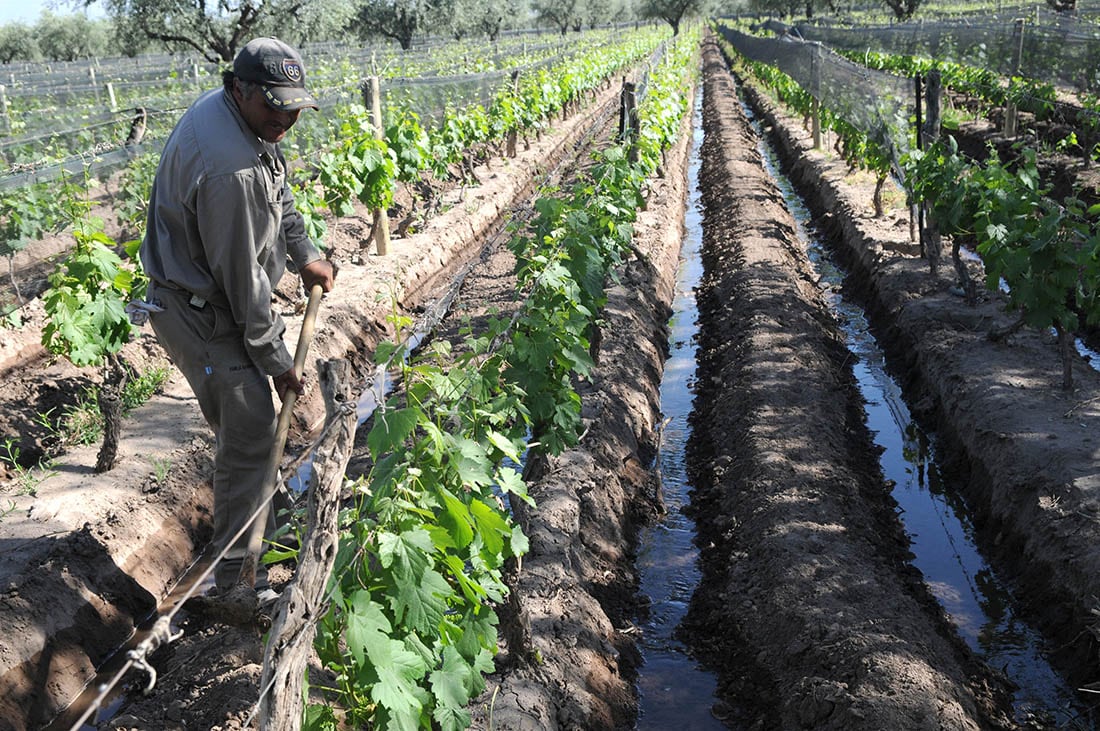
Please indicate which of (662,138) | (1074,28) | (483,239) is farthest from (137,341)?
(1074,28)

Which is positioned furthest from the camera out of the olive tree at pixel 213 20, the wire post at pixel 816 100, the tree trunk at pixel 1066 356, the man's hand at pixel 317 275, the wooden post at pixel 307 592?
the olive tree at pixel 213 20

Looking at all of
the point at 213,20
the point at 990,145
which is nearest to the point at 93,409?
the point at 990,145

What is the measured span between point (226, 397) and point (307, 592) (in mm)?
1814

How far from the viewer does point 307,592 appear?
2.32 metres

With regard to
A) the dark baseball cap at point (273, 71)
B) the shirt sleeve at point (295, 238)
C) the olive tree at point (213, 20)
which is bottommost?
the shirt sleeve at point (295, 238)

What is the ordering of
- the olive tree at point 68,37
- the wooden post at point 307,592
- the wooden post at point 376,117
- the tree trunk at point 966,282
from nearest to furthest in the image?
the wooden post at point 307,592
the tree trunk at point 966,282
the wooden post at point 376,117
the olive tree at point 68,37

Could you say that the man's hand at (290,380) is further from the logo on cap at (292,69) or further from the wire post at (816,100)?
the wire post at (816,100)

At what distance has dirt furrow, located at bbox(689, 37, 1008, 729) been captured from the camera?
4004 millimetres

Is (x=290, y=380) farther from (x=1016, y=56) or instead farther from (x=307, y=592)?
(x=1016, y=56)

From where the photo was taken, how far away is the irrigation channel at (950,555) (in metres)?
4.49

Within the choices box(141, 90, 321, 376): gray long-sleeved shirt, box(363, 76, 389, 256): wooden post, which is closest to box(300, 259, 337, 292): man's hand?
box(141, 90, 321, 376): gray long-sleeved shirt

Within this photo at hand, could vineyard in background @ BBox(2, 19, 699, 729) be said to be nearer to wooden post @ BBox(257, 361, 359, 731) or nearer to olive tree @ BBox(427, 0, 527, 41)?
wooden post @ BBox(257, 361, 359, 731)

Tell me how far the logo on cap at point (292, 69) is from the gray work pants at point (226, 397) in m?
0.95

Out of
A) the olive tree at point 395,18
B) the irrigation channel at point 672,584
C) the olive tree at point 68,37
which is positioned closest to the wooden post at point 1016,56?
the irrigation channel at point 672,584
